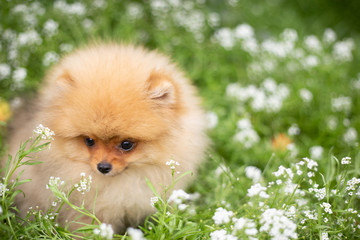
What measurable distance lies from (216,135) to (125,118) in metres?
1.65

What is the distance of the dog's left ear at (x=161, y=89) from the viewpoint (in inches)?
83.2

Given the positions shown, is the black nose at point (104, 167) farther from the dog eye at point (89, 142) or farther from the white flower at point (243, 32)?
the white flower at point (243, 32)

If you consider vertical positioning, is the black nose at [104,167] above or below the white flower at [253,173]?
above

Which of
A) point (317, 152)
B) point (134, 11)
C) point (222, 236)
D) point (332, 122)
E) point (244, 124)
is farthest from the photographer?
point (134, 11)

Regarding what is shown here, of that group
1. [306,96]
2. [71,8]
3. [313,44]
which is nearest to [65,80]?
[71,8]

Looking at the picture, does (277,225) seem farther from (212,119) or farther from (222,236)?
(212,119)

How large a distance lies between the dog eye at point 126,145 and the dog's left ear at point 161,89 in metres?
0.31

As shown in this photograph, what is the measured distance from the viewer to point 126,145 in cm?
213

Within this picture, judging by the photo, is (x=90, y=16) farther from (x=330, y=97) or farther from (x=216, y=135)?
(x=330, y=97)

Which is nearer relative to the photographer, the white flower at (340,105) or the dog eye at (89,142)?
the dog eye at (89,142)

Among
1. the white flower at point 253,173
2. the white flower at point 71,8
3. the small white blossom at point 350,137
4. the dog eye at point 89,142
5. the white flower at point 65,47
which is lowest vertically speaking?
the white flower at point 253,173

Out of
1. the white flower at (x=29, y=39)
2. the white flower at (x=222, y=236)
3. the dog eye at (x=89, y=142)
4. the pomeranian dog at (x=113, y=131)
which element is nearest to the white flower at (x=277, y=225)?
the white flower at (x=222, y=236)

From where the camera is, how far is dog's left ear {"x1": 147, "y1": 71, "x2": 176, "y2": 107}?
211cm

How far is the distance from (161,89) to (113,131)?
0.39 m
